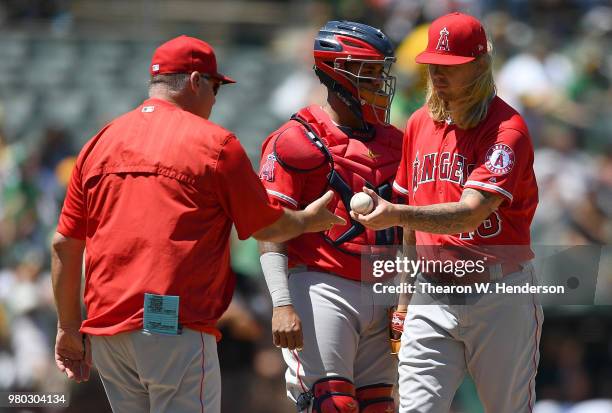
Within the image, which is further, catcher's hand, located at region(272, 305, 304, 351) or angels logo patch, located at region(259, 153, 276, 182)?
angels logo patch, located at region(259, 153, 276, 182)

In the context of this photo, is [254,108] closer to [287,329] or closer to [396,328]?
[396,328]

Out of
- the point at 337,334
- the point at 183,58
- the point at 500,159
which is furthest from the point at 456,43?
the point at 337,334

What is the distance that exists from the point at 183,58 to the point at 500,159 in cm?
130

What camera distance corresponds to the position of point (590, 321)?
7980 mm

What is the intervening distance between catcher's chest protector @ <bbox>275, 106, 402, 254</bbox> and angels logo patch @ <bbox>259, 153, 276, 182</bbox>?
36mm

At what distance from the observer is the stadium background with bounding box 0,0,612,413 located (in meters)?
7.89

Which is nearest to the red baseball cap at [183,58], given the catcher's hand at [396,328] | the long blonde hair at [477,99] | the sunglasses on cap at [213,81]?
the sunglasses on cap at [213,81]

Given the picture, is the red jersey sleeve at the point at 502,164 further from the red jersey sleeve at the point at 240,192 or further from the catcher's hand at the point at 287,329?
the catcher's hand at the point at 287,329

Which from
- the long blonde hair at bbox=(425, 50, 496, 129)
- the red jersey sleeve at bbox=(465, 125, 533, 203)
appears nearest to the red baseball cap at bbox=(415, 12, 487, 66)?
the long blonde hair at bbox=(425, 50, 496, 129)

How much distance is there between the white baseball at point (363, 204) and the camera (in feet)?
13.7

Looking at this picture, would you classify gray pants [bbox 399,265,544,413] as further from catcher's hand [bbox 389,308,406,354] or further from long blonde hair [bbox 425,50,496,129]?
long blonde hair [bbox 425,50,496,129]

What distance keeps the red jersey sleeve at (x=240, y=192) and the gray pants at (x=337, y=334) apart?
2.05 feet

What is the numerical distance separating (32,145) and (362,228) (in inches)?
265

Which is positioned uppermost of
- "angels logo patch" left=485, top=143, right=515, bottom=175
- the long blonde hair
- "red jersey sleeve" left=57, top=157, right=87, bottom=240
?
the long blonde hair
